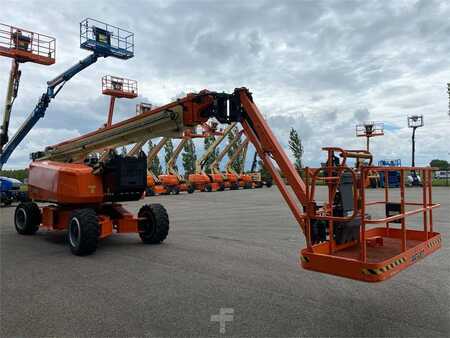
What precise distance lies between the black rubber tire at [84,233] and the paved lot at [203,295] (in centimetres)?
23

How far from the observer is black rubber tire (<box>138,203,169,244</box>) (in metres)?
9.52

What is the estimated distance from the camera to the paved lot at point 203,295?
4.57m

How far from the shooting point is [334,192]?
530 centimetres

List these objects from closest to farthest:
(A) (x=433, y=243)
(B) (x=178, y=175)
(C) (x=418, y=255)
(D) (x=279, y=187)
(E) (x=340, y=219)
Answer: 1. (E) (x=340, y=219)
2. (C) (x=418, y=255)
3. (A) (x=433, y=243)
4. (D) (x=279, y=187)
5. (B) (x=178, y=175)

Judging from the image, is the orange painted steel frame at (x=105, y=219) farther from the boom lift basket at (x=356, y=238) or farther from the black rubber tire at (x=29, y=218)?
the boom lift basket at (x=356, y=238)

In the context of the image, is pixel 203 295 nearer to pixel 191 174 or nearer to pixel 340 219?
pixel 340 219

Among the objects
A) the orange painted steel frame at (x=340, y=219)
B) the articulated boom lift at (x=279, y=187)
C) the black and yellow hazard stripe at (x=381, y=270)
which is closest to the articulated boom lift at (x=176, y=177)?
the articulated boom lift at (x=279, y=187)

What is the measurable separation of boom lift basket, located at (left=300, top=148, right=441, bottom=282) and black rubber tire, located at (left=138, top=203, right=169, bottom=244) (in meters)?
5.07

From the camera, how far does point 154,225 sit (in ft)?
31.3

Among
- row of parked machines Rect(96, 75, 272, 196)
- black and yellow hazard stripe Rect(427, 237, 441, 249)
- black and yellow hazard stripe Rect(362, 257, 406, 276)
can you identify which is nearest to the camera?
black and yellow hazard stripe Rect(362, 257, 406, 276)

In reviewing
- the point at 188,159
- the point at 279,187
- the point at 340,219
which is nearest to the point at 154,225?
the point at 279,187

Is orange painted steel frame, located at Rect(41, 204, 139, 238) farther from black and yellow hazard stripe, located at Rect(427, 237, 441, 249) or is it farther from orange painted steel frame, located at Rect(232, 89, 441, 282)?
black and yellow hazard stripe, located at Rect(427, 237, 441, 249)

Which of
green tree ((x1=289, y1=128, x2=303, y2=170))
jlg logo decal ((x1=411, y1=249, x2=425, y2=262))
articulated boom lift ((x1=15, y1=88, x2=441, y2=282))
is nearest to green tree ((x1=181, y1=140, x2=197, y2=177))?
green tree ((x1=289, y1=128, x2=303, y2=170))

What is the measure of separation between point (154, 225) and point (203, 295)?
4.14 m
